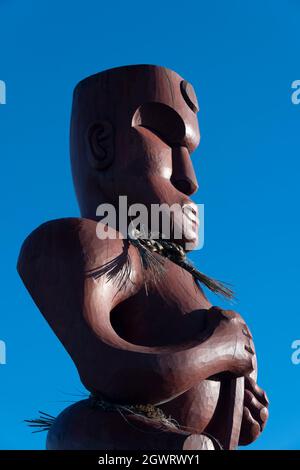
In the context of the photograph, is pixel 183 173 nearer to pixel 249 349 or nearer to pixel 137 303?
pixel 137 303

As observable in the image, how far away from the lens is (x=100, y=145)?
22.1 feet

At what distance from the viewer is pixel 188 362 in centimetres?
536

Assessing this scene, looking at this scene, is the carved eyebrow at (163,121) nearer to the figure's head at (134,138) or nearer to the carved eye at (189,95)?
the figure's head at (134,138)

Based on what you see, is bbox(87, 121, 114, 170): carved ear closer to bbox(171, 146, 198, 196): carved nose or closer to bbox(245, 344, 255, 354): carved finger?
bbox(171, 146, 198, 196): carved nose

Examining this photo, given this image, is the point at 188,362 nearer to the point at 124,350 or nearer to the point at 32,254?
the point at 124,350

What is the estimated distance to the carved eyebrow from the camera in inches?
268

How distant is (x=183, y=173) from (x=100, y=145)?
25.4 inches

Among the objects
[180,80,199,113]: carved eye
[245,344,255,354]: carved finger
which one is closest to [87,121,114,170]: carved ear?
[180,80,199,113]: carved eye

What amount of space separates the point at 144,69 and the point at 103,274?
1.90 metres

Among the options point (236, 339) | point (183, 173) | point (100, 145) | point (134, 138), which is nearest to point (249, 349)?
point (236, 339)

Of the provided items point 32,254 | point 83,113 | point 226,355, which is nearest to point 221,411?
point 226,355

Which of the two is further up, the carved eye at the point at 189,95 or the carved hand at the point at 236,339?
the carved eye at the point at 189,95

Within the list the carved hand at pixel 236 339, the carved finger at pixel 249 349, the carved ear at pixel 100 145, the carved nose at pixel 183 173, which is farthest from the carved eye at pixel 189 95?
the carved finger at pixel 249 349

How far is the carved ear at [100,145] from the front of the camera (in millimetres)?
6668
